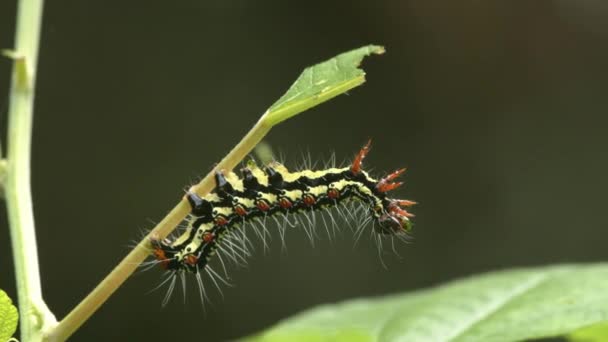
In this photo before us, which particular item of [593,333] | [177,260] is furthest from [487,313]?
[177,260]

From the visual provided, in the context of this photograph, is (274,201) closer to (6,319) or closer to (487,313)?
(487,313)

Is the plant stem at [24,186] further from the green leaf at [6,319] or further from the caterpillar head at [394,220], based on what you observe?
the caterpillar head at [394,220]

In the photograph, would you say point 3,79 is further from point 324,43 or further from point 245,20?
point 324,43

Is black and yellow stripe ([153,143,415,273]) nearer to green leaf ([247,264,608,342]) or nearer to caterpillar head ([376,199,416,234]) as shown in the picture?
caterpillar head ([376,199,416,234])

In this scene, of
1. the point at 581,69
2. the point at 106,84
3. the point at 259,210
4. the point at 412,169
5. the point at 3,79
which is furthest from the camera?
the point at 581,69

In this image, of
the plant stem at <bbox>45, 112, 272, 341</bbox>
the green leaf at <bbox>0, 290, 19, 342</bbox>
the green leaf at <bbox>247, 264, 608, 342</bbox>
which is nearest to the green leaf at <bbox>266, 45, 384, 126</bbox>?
the plant stem at <bbox>45, 112, 272, 341</bbox>

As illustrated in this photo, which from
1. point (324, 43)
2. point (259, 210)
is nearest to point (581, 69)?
point (324, 43)
